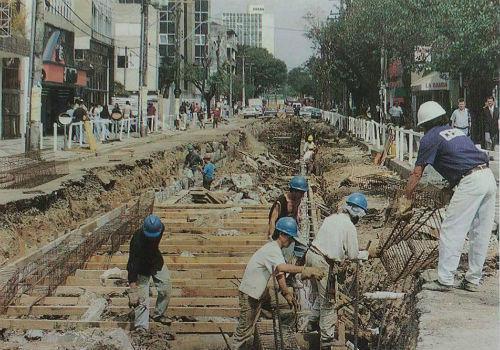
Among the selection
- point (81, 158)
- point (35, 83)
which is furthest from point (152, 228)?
point (81, 158)

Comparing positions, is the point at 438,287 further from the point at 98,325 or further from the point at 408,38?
the point at 408,38

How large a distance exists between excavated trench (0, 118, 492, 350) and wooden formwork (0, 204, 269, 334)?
1.23m

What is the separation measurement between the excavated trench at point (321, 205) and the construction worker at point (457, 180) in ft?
2.36

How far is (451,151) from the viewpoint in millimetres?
5910

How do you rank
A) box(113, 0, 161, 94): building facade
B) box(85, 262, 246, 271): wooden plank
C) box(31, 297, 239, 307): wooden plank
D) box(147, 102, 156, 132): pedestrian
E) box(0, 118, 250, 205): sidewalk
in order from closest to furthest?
1. box(31, 297, 239, 307): wooden plank
2. box(85, 262, 246, 271): wooden plank
3. box(0, 118, 250, 205): sidewalk
4. box(147, 102, 156, 132): pedestrian
5. box(113, 0, 161, 94): building facade

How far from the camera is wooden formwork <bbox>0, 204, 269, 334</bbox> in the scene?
7.08 m

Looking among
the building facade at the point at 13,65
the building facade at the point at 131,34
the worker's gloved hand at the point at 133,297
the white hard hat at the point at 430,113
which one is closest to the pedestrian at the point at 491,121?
the white hard hat at the point at 430,113

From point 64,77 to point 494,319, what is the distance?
92.3 ft

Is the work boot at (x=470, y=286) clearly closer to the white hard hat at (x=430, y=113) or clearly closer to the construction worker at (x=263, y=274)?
the construction worker at (x=263, y=274)

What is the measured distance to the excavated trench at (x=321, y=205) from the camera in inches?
281

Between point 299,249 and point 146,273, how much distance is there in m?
1.98

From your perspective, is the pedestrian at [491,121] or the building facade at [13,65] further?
the building facade at [13,65]

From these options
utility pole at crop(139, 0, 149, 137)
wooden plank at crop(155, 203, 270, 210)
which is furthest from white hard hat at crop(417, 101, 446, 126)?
utility pole at crop(139, 0, 149, 137)

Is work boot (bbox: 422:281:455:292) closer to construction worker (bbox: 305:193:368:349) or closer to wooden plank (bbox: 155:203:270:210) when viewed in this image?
construction worker (bbox: 305:193:368:349)
